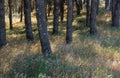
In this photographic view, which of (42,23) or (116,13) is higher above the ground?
(42,23)

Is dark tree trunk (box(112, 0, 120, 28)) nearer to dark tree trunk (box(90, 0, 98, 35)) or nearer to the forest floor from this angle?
dark tree trunk (box(90, 0, 98, 35))

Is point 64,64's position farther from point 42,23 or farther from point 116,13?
point 116,13

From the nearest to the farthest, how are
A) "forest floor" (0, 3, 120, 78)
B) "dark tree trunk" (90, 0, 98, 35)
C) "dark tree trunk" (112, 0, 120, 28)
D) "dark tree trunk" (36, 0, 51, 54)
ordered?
"forest floor" (0, 3, 120, 78) < "dark tree trunk" (36, 0, 51, 54) < "dark tree trunk" (90, 0, 98, 35) < "dark tree trunk" (112, 0, 120, 28)

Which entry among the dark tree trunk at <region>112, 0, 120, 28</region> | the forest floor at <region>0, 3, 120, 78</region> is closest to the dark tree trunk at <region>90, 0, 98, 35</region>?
the dark tree trunk at <region>112, 0, 120, 28</region>

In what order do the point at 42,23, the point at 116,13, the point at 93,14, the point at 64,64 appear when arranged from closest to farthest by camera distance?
the point at 64,64, the point at 42,23, the point at 93,14, the point at 116,13

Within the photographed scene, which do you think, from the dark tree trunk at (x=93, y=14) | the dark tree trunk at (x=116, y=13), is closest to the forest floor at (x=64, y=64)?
the dark tree trunk at (x=93, y=14)

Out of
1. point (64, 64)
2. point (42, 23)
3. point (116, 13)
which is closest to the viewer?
point (64, 64)

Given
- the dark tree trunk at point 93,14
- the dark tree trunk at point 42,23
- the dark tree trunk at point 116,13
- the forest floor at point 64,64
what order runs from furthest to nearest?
the dark tree trunk at point 116,13, the dark tree trunk at point 93,14, the dark tree trunk at point 42,23, the forest floor at point 64,64

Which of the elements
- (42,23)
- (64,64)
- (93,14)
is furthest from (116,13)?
(64,64)

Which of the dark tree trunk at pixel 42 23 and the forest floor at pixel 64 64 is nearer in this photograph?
the forest floor at pixel 64 64

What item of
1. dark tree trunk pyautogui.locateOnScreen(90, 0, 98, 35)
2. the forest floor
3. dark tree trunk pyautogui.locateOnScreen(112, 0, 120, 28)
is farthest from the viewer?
dark tree trunk pyautogui.locateOnScreen(112, 0, 120, 28)

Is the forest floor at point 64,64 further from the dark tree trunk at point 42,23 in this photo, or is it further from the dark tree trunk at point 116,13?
the dark tree trunk at point 116,13

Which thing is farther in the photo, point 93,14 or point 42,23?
point 93,14

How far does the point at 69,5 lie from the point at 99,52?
4.61 m
